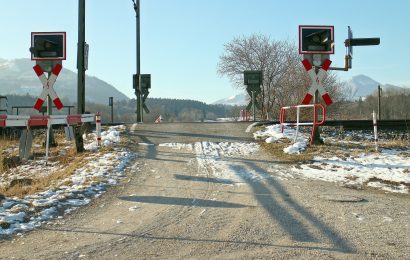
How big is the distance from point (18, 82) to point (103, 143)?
583 feet

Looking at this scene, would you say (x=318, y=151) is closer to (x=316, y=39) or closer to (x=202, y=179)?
(x=316, y=39)

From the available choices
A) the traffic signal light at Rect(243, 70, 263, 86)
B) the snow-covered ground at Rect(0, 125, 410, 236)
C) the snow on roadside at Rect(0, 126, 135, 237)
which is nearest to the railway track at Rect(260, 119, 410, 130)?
the snow-covered ground at Rect(0, 125, 410, 236)

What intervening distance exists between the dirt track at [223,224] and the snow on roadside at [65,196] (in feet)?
0.85

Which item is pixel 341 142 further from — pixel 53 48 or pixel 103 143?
pixel 53 48

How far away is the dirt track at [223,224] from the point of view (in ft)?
14.9

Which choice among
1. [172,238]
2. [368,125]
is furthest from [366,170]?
[368,125]

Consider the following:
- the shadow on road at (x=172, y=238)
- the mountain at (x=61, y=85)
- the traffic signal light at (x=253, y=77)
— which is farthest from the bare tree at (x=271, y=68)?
the mountain at (x=61, y=85)

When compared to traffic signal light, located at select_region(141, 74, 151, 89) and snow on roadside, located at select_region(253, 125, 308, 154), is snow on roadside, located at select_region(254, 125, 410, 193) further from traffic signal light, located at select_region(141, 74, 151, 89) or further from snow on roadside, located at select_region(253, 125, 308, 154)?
traffic signal light, located at select_region(141, 74, 151, 89)

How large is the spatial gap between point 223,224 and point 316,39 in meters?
8.01

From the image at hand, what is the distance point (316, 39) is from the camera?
12.1m

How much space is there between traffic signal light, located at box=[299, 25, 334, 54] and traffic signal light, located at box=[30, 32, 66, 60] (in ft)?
21.2

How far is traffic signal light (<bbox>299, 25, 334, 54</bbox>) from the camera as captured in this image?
11883 millimetres

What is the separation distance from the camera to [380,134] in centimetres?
1553

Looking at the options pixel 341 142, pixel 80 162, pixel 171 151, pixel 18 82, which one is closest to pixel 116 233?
pixel 80 162
